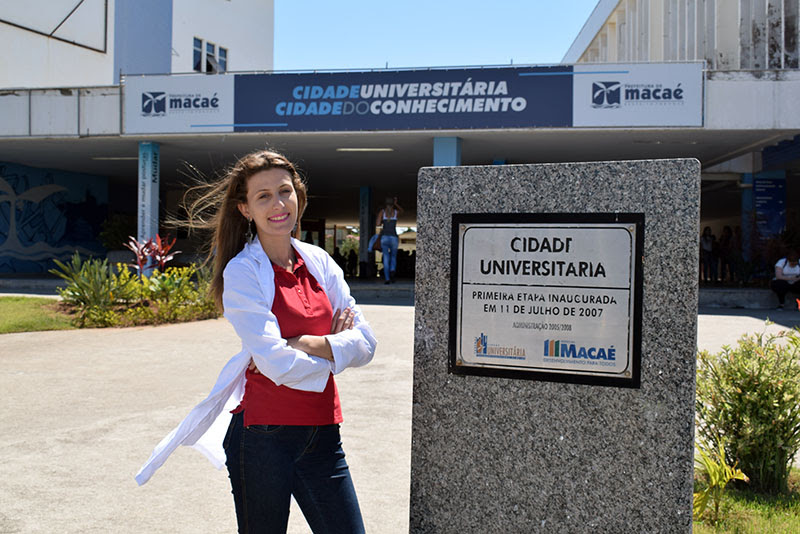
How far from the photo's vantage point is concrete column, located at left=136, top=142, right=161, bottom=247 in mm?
16141

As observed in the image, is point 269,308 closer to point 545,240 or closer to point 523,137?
point 545,240

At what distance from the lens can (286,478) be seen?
7.14ft

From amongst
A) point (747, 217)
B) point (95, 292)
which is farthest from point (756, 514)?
point (747, 217)

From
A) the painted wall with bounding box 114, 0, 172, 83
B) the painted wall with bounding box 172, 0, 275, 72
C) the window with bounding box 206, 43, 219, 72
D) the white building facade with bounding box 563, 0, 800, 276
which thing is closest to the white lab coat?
the white building facade with bounding box 563, 0, 800, 276

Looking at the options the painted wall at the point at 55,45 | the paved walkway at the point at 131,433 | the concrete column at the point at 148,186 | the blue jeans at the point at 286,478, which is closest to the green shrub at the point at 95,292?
the paved walkway at the point at 131,433

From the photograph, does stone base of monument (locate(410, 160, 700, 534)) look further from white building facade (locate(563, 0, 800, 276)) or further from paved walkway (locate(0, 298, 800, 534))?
white building facade (locate(563, 0, 800, 276))

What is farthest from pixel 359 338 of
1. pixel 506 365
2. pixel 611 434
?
pixel 611 434

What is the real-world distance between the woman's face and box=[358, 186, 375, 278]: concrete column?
19.9 metres

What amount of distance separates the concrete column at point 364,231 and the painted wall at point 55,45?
9688 mm

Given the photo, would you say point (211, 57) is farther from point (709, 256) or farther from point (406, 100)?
point (709, 256)

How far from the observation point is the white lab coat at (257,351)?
2.09m

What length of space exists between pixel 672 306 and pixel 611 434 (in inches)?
16.3

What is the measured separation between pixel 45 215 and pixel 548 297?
23.9 meters

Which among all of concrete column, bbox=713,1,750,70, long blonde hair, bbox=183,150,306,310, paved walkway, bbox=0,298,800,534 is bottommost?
paved walkway, bbox=0,298,800,534
